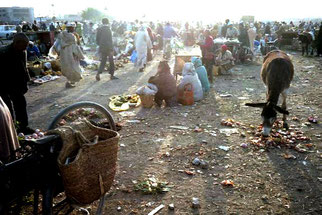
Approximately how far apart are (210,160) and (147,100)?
3.07m

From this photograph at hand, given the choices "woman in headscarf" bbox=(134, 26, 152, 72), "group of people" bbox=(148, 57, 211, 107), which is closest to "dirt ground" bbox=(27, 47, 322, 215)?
"group of people" bbox=(148, 57, 211, 107)

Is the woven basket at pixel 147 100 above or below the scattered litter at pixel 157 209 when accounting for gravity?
above

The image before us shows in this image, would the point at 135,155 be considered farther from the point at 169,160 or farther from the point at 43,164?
the point at 43,164

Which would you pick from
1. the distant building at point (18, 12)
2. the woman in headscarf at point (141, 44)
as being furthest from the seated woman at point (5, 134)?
the distant building at point (18, 12)

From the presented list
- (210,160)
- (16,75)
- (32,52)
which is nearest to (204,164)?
(210,160)

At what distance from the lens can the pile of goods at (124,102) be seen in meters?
7.33

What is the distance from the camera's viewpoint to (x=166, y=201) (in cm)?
360

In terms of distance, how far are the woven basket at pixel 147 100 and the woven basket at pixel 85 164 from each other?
185 inches

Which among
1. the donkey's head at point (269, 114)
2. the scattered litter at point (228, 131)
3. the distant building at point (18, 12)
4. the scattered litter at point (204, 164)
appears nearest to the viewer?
the scattered litter at point (204, 164)

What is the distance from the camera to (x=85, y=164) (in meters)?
2.36

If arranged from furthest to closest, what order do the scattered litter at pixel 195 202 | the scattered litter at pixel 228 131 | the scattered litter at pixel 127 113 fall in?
A: the scattered litter at pixel 127 113, the scattered litter at pixel 228 131, the scattered litter at pixel 195 202

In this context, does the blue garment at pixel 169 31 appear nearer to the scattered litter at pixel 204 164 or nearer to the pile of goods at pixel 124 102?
the pile of goods at pixel 124 102

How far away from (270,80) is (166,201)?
3424 millimetres

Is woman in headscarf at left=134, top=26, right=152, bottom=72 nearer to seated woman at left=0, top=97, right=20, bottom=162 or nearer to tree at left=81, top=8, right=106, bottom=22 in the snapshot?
seated woman at left=0, top=97, right=20, bottom=162
